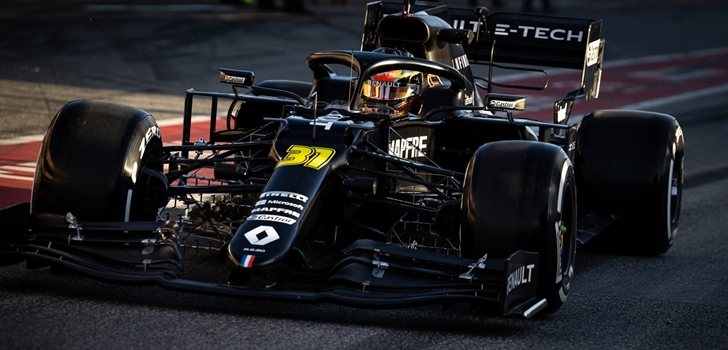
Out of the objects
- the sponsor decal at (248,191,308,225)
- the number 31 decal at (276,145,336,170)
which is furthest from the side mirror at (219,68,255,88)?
the sponsor decal at (248,191,308,225)

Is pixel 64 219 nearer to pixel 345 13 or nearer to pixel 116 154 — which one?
pixel 116 154

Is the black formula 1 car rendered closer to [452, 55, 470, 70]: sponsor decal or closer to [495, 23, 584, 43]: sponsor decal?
[452, 55, 470, 70]: sponsor decal

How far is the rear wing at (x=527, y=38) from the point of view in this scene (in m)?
12.1

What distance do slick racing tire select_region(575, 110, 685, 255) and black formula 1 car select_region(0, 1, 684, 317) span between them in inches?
0.5

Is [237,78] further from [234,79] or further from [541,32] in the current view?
[541,32]

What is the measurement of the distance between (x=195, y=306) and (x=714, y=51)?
24.9 metres

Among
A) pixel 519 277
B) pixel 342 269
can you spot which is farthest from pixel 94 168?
pixel 519 277

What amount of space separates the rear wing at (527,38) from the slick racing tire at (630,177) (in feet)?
3.65

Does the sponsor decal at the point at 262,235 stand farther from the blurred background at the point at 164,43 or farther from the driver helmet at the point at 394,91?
the blurred background at the point at 164,43

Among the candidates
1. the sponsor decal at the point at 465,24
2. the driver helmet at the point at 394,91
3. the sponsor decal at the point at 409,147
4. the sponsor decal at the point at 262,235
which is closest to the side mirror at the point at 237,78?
the driver helmet at the point at 394,91

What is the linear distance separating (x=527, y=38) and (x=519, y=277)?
5.04 m

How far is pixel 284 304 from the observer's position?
820cm

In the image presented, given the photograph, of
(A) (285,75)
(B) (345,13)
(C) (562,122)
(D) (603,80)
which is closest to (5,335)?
(C) (562,122)

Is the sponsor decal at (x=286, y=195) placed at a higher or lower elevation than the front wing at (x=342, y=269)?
higher
